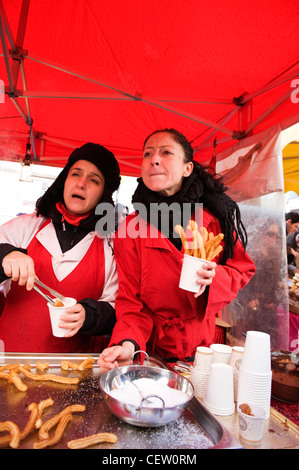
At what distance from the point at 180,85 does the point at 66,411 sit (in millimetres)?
3076

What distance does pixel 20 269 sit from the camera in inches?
60.8

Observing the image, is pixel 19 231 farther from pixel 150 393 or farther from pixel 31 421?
pixel 150 393

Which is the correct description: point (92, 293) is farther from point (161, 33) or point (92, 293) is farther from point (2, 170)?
point (2, 170)

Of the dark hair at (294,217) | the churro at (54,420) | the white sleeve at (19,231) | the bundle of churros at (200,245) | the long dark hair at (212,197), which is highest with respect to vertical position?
the dark hair at (294,217)

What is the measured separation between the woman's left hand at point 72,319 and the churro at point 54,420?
1.43 ft

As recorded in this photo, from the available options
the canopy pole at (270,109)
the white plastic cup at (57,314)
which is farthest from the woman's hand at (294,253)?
the white plastic cup at (57,314)

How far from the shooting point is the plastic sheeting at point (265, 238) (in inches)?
117

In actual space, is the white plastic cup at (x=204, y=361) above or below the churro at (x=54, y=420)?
above

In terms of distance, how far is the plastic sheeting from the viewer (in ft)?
9.73

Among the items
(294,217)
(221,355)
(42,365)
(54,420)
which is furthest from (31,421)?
(294,217)

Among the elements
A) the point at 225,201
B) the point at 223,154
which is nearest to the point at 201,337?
the point at 225,201

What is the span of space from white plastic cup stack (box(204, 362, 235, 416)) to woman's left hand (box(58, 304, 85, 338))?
29.5 inches

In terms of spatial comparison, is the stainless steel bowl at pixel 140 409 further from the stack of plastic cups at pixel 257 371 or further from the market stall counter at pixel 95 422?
the stack of plastic cups at pixel 257 371

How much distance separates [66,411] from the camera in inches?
42.1
